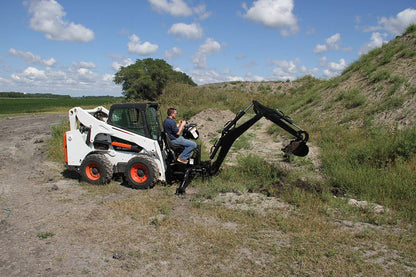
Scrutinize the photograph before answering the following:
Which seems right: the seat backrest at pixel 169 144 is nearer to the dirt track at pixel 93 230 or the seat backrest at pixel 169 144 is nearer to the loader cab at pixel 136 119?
the loader cab at pixel 136 119

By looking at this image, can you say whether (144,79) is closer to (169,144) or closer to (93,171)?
(93,171)

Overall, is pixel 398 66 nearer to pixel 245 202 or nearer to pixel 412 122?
pixel 412 122

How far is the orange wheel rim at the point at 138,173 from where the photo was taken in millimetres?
8062

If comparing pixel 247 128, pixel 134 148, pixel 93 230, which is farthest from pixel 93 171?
pixel 247 128

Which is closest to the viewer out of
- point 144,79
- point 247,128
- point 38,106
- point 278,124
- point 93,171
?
point 278,124

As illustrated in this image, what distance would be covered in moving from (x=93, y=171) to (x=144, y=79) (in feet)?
56.3

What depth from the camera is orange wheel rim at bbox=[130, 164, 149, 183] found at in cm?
806

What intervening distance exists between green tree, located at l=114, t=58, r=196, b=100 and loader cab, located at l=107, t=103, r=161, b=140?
54.6 ft

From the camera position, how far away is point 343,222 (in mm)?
5945

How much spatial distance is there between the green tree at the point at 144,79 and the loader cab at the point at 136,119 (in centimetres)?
1663

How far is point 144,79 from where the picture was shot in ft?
80.7

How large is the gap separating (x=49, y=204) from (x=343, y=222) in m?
6.14

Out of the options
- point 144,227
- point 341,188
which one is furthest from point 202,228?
point 341,188

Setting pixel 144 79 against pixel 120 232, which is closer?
pixel 120 232
